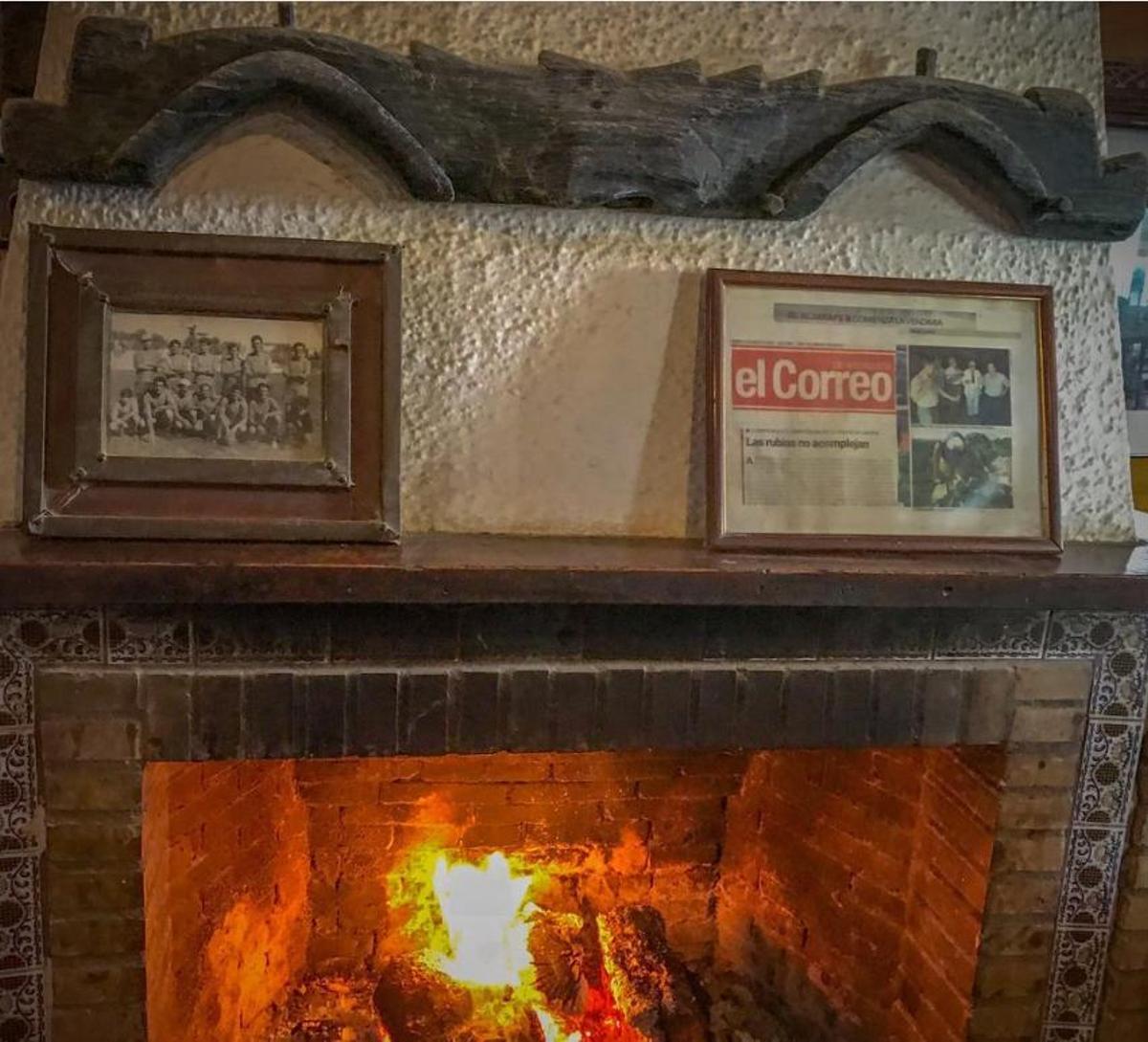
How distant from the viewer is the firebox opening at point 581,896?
1525mm

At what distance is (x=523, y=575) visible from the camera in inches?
45.8

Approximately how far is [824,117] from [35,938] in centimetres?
154

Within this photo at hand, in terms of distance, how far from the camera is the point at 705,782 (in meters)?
1.86

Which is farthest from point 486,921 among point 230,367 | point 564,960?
point 230,367

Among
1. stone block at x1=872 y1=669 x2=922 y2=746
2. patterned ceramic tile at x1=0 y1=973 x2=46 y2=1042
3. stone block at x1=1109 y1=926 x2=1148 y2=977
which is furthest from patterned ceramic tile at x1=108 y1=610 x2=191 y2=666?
stone block at x1=1109 y1=926 x2=1148 y2=977

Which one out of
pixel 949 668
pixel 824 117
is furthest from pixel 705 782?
pixel 824 117

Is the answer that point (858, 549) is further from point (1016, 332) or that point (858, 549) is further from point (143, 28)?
point (143, 28)

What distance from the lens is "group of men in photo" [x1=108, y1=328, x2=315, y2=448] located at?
1272 mm

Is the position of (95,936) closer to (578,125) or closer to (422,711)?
(422,711)

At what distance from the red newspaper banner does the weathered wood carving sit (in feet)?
0.67

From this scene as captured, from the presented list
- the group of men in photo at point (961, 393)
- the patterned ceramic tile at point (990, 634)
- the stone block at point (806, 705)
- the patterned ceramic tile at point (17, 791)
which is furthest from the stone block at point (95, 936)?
the group of men in photo at point (961, 393)

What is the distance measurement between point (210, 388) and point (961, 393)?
3.45 ft

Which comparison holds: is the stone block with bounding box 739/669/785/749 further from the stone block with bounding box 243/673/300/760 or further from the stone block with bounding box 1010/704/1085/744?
the stone block with bounding box 243/673/300/760

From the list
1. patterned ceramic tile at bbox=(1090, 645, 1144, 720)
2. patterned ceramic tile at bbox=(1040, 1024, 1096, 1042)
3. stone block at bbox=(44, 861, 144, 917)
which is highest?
patterned ceramic tile at bbox=(1090, 645, 1144, 720)
